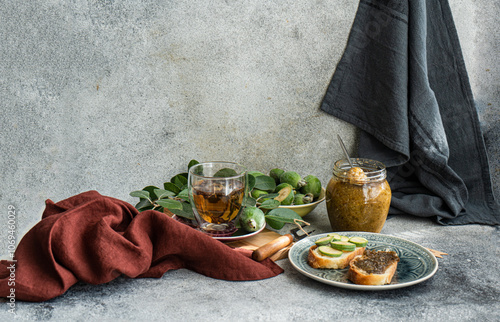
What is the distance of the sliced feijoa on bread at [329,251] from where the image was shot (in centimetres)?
103

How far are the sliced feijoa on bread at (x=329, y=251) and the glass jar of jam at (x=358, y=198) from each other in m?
0.17

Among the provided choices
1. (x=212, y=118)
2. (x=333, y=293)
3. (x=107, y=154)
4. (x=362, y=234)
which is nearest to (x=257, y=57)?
(x=212, y=118)

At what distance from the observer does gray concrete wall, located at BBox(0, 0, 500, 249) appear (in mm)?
1310

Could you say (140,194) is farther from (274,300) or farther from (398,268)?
(398,268)

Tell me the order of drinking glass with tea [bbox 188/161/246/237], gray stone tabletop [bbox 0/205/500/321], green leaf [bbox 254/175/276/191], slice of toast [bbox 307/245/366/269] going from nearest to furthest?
gray stone tabletop [bbox 0/205/500/321] < slice of toast [bbox 307/245/366/269] < drinking glass with tea [bbox 188/161/246/237] < green leaf [bbox 254/175/276/191]

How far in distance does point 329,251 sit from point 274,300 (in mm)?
200

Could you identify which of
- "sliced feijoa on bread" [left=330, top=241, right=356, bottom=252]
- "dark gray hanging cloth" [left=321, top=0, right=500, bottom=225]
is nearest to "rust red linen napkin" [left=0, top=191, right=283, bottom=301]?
"sliced feijoa on bread" [left=330, top=241, right=356, bottom=252]

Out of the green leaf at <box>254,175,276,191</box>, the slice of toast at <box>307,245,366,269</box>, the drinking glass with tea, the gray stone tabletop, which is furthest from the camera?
the green leaf at <box>254,175,276,191</box>

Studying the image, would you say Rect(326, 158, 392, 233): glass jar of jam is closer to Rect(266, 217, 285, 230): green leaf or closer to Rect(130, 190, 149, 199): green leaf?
Rect(266, 217, 285, 230): green leaf

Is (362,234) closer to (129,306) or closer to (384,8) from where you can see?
(129,306)

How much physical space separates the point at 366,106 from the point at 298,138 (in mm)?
257

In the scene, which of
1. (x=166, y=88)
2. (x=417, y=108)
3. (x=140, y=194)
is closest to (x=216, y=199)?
(x=140, y=194)

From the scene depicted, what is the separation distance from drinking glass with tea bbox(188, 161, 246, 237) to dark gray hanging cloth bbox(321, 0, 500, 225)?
22.1 inches

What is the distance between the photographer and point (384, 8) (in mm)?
1452
